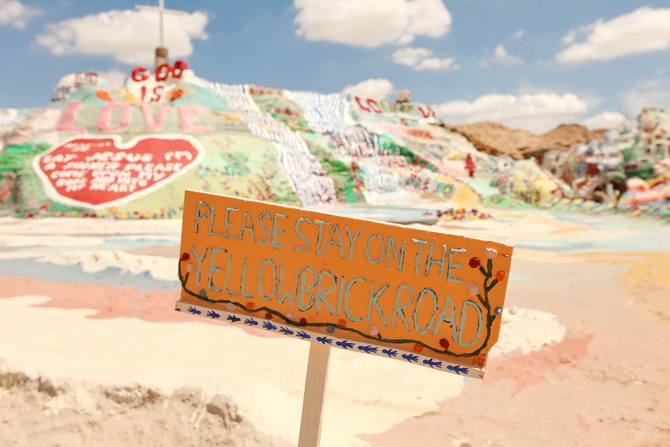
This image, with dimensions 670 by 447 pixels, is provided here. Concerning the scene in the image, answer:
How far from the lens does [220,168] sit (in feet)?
53.1

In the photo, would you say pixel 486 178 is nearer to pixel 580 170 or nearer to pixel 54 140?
pixel 580 170

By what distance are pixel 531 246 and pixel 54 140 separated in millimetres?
15707

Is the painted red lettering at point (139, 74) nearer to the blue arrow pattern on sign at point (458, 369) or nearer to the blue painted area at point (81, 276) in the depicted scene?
the blue painted area at point (81, 276)

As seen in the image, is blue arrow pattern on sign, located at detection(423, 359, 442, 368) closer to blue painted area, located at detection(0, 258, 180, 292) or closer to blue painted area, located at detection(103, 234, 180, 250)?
blue painted area, located at detection(0, 258, 180, 292)

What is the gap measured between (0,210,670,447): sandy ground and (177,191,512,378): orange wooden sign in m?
0.78

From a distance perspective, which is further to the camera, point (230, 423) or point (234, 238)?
point (230, 423)

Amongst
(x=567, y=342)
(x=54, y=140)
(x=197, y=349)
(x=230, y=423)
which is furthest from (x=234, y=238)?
(x=54, y=140)

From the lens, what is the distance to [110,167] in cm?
1532

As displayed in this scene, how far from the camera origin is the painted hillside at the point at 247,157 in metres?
15.0

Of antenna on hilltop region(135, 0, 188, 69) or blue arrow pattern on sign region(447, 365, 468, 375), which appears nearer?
blue arrow pattern on sign region(447, 365, 468, 375)

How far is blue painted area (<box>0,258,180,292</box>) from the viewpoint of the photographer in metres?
6.21

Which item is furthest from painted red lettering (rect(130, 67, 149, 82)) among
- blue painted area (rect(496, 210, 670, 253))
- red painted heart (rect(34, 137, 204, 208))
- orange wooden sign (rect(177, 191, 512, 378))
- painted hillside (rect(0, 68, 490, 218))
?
orange wooden sign (rect(177, 191, 512, 378))

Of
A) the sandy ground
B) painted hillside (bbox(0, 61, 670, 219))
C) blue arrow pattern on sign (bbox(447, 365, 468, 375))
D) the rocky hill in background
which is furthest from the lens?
the rocky hill in background

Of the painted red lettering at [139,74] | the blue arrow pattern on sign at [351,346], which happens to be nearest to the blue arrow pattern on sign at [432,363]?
the blue arrow pattern on sign at [351,346]
